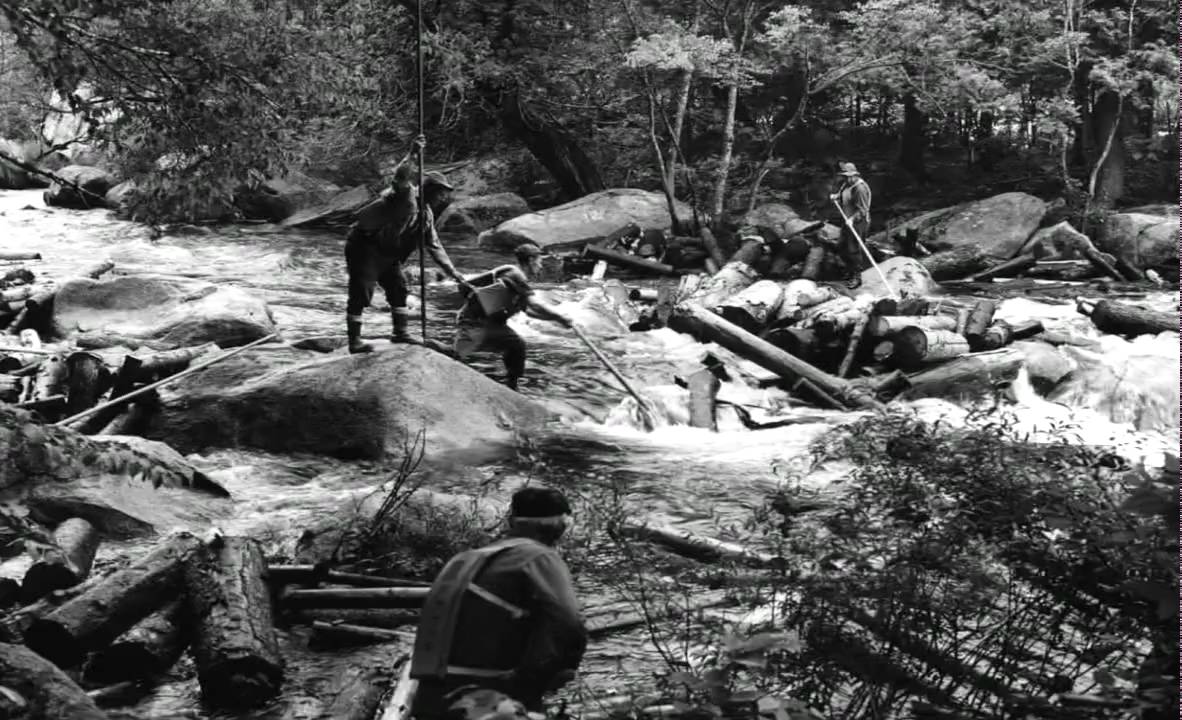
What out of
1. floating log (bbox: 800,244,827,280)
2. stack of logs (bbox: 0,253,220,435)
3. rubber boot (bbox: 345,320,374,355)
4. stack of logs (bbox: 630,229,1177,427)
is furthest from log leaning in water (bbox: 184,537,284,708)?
floating log (bbox: 800,244,827,280)

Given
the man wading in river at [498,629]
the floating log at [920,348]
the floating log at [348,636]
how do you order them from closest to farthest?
1. the man wading in river at [498,629]
2. the floating log at [348,636]
3. the floating log at [920,348]

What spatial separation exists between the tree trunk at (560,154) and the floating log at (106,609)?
23416 millimetres

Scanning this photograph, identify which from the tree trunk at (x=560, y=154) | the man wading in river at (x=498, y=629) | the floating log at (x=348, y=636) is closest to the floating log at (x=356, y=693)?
the floating log at (x=348, y=636)

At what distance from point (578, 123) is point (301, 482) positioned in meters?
21.2

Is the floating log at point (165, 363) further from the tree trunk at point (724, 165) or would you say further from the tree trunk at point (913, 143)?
the tree trunk at point (913, 143)

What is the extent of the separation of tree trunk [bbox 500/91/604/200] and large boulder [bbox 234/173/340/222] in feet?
17.4

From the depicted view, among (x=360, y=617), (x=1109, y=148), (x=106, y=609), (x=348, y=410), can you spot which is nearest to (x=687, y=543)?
(x=360, y=617)

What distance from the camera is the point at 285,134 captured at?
8180 mm

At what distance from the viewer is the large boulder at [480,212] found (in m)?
29.4

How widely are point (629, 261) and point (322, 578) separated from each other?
17.2 metres

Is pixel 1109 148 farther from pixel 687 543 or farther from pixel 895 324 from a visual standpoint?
pixel 687 543

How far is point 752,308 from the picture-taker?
630 inches

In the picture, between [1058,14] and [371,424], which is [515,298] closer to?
[371,424]

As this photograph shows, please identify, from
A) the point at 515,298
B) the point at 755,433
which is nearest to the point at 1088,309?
the point at 755,433
